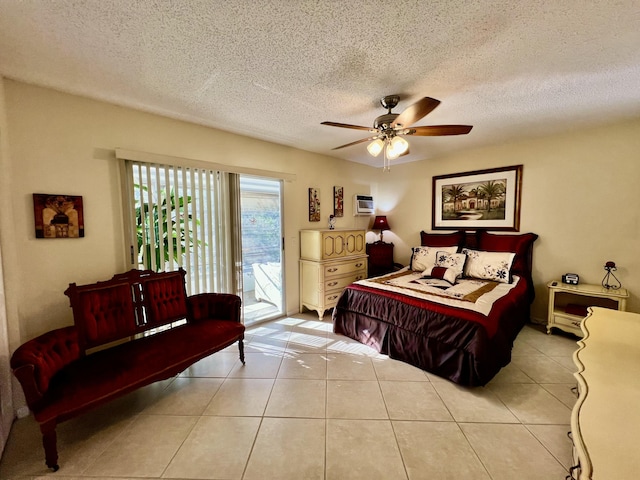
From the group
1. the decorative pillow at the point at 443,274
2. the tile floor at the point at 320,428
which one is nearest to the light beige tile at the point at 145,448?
the tile floor at the point at 320,428

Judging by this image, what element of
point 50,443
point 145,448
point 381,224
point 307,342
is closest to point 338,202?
point 381,224

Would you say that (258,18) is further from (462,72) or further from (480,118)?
(480,118)

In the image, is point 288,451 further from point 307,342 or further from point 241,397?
point 307,342

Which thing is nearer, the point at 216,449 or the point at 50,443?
the point at 50,443

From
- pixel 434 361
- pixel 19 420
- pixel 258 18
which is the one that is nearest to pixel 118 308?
pixel 19 420

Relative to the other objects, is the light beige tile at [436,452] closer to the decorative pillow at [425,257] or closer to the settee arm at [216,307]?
the settee arm at [216,307]

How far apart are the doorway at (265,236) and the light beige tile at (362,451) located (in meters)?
2.07

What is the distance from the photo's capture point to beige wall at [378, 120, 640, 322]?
8.92 ft

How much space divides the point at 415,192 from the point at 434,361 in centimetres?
294

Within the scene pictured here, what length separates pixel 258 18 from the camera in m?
1.30

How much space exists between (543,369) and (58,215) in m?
4.35

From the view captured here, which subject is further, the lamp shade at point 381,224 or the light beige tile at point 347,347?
the lamp shade at point 381,224

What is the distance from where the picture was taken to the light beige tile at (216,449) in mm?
1399

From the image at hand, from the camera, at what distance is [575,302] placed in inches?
121
